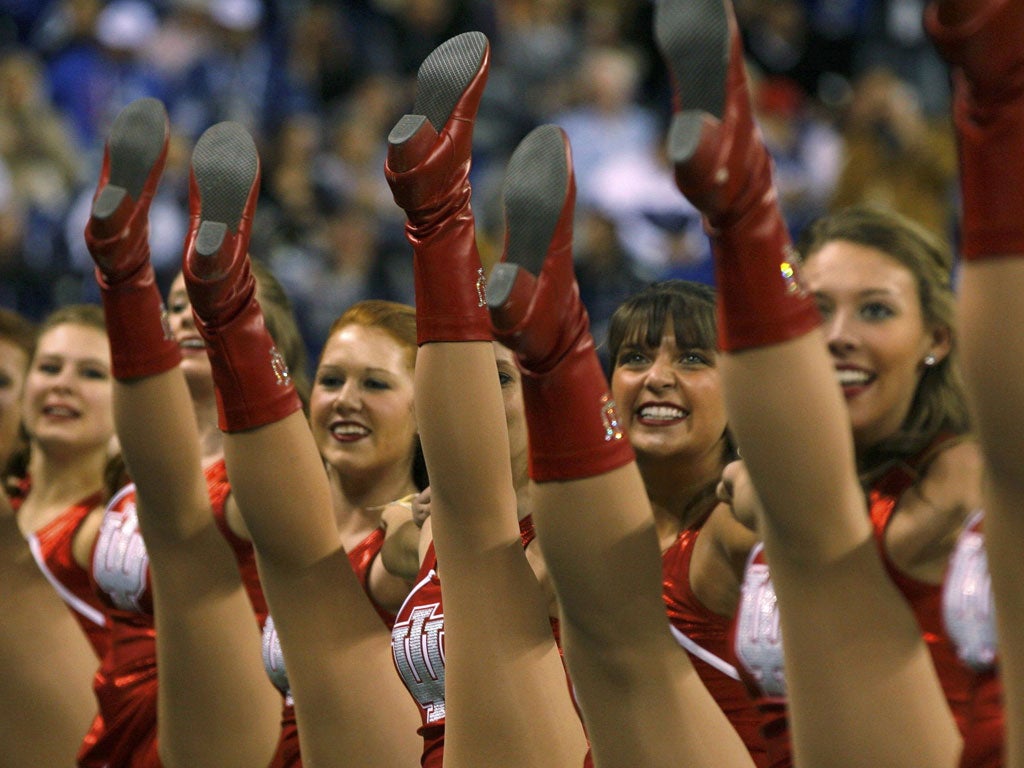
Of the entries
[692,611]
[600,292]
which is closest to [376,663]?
[692,611]

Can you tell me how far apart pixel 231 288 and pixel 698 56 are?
106 centimetres

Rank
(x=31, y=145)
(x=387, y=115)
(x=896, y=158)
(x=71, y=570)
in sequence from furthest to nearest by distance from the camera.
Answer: (x=387, y=115), (x=31, y=145), (x=896, y=158), (x=71, y=570)

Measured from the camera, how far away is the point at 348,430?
3078 millimetres

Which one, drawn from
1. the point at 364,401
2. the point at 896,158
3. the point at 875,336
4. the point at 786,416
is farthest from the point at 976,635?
the point at 896,158

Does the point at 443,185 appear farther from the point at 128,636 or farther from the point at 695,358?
the point at 128,636

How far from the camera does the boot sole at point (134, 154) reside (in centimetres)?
264

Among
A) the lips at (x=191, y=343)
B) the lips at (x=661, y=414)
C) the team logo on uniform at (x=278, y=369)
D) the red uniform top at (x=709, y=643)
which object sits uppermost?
the lips at (x=191, y=343)

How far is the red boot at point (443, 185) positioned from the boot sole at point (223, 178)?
0.35 meters

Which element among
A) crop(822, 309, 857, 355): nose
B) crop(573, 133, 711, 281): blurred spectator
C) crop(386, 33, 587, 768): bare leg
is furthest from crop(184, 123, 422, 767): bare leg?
crop(573, 133, 711, 281): blurred spectator

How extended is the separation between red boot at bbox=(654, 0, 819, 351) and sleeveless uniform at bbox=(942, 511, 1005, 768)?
14.0 inches

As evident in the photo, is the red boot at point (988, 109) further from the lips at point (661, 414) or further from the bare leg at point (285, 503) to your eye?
the bare leg at point (285, 503)

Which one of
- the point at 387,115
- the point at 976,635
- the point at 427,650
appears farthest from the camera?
the point at 387,115

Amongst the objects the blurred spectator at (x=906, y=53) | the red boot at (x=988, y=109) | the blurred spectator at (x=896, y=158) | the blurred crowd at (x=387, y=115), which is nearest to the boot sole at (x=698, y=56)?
the red boot at (x=988, y=109)

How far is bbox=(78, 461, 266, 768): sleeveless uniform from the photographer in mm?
3400
